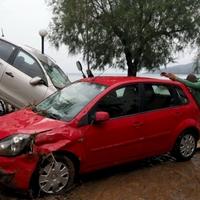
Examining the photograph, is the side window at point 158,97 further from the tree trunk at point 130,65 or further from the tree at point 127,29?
the tree trunk at point 130,65

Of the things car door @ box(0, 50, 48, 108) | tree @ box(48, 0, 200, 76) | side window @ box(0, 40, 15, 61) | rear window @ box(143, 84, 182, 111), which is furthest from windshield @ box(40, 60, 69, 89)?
tree @ box(48, 0, 200, 76)

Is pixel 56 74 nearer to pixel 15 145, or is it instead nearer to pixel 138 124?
pixel 138 124

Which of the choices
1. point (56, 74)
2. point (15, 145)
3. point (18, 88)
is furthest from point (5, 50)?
point (15, 145)

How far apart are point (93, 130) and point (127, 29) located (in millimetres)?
21047

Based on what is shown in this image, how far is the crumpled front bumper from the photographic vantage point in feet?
18.8

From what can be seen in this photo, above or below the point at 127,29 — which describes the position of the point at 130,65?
below

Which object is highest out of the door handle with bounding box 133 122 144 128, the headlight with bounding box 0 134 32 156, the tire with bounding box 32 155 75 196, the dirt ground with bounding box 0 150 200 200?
the headlight with bounding box 0 134 32 156

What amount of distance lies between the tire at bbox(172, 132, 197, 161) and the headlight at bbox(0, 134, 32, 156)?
10.3ft

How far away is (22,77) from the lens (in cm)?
→ 1032

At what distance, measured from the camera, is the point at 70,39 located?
1140 inches

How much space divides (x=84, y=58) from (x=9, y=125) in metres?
22.6

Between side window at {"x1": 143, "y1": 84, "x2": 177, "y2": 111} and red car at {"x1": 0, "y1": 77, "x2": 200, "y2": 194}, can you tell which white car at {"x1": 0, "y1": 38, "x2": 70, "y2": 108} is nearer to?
red car at {"x1": 0, "y1": 77, "x2": 200, "y2": 194}

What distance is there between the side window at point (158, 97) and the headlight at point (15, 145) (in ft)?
7.51

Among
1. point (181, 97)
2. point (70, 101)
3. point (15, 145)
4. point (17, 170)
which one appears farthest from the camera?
point (181, 97)
